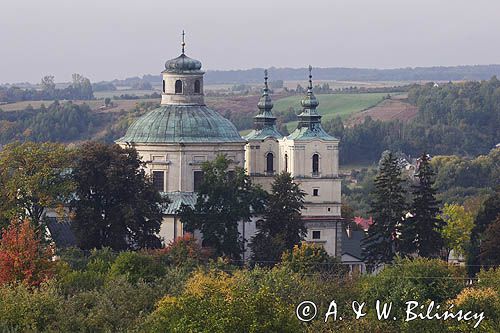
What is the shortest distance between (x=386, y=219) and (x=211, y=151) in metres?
9.98

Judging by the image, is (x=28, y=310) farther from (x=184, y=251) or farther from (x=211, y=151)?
(x=211, y=151)

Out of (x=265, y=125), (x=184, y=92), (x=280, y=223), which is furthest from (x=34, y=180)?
(x=265, y=125)

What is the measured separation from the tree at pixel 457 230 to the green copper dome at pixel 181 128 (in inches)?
420

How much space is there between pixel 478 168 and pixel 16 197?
7868 cm

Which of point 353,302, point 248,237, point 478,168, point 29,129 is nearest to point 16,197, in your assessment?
point 248,237

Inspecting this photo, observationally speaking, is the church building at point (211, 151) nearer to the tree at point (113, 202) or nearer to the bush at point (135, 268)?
the tree at point (113, 202)

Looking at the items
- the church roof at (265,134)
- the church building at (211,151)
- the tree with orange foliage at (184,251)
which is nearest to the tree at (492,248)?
the church building at (211,151)

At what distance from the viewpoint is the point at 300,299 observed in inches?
2350

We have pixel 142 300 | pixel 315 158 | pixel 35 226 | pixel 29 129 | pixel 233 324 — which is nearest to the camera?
pixel 233 324

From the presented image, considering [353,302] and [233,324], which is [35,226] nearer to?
[353,302]

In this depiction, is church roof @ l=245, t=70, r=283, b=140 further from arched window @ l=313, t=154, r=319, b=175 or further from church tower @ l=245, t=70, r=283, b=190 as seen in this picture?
arched window @ l=313, t=154, r=319, b=175

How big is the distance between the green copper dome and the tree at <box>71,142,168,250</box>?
7088 mm

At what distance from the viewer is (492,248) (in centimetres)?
7956

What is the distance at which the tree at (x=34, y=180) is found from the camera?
80500 millimetres
